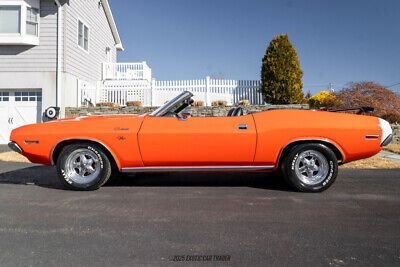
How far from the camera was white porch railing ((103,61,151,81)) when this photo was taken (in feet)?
57.2

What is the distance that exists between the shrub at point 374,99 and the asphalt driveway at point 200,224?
8.55 meters

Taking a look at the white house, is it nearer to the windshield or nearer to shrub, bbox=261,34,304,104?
shrub, bbox=261,34,304,104

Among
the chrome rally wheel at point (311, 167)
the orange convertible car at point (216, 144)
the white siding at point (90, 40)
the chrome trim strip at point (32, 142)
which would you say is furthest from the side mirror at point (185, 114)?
the white siding at point (90, 40)

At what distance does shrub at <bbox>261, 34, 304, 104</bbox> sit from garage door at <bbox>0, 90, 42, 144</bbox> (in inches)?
396

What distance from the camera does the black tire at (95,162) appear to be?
13.5 ft

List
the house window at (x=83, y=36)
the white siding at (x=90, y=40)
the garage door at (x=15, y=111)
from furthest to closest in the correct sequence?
1. the house window at (x=83, y=36)
2. the white siding at (x=90, y=40)
3. the garage door at (x=15, y=111)

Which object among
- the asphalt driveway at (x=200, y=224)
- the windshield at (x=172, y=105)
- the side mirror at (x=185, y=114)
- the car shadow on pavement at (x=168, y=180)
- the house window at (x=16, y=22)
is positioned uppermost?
the house window at (x=16, y=22)

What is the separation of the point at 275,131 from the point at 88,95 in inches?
Answer: 477

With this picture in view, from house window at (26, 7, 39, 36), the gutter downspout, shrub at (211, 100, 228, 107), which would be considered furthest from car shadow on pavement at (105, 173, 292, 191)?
house window at (26, 7, 39, 36)

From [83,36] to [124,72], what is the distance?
3.76 m

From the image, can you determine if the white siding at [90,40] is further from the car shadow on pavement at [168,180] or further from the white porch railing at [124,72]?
the car shadow on pavement at [168,180]

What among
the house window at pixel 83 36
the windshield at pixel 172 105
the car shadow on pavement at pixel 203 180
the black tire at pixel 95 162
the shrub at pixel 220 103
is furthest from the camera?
the house window at pixel 83 36

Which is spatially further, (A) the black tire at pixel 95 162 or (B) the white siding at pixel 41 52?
(B) the white siding at pixel 41 52

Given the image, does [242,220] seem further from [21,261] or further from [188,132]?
[21,261]
